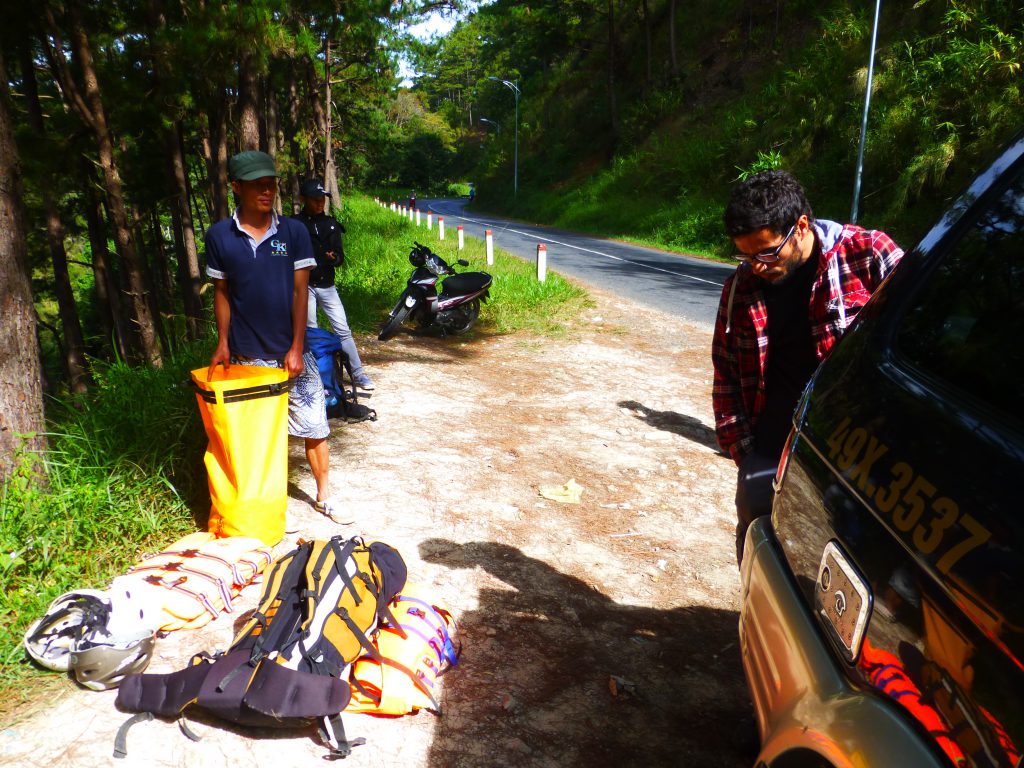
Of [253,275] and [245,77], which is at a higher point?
[245,77]

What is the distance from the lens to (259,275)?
367cm

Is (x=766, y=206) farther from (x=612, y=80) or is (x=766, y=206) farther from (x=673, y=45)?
(x=612, y=80)

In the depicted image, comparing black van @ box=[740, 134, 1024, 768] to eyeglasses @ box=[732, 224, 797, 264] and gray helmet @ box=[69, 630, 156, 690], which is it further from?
gray helmet @ box=[69, 630, 156, 690]

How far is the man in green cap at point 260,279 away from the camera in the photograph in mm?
3602

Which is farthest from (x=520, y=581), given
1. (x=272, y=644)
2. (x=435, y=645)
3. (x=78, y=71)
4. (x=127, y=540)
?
(x=78, y=71)

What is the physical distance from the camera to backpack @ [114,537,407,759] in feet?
7.96

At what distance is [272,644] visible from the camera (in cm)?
260

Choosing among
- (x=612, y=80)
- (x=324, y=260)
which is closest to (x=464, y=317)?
(x=324, y=260)

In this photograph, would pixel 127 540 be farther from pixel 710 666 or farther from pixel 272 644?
pixel 710 666

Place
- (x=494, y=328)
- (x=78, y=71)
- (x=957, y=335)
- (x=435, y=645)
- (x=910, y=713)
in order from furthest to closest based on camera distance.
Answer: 1. (x=78, y=71)
2. (x=494, y=328)
3. (x=435, y=645)
4. (x=957, y=335)
5. (x=910, y=713)

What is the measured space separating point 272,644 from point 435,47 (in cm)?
2464

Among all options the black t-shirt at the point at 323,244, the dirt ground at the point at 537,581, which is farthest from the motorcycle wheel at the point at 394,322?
the black t-shirt at the point at 323,244

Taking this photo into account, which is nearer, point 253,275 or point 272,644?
point 272,644

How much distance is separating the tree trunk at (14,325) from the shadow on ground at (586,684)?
222cm
